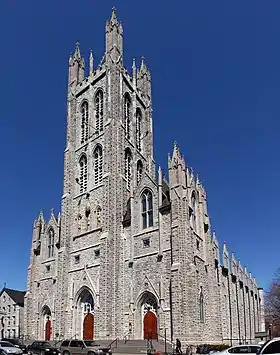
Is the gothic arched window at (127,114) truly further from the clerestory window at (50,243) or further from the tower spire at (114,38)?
the clerestory window at (50,243)

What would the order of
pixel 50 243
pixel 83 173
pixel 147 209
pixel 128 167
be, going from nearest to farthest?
1. pixel 147 209
2. pixel 128 167
3. pixel 83 173
4. pixel 50 243

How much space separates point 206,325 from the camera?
32406mm

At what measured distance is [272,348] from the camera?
1298cm

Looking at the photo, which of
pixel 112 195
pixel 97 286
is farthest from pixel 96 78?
pixel 97 286

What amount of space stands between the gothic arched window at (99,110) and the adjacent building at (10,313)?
107 feet

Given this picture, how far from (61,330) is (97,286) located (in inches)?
232

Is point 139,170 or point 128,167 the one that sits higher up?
point 139,170

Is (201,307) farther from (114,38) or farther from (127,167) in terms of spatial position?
(114,38)

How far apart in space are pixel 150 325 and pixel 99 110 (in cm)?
2389

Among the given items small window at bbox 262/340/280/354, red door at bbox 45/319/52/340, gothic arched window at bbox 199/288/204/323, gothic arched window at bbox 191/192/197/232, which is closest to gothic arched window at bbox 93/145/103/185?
gothic arched window at bbox 191/192/197/232

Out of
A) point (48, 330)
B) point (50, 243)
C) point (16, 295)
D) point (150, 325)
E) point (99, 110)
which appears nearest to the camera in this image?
point (150, 325)

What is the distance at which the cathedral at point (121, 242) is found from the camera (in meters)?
32.2

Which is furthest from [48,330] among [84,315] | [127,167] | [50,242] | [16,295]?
[16,295]

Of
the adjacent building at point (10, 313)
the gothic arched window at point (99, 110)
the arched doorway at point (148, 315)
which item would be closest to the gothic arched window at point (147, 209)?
the arched doorway at point (148, 315)
